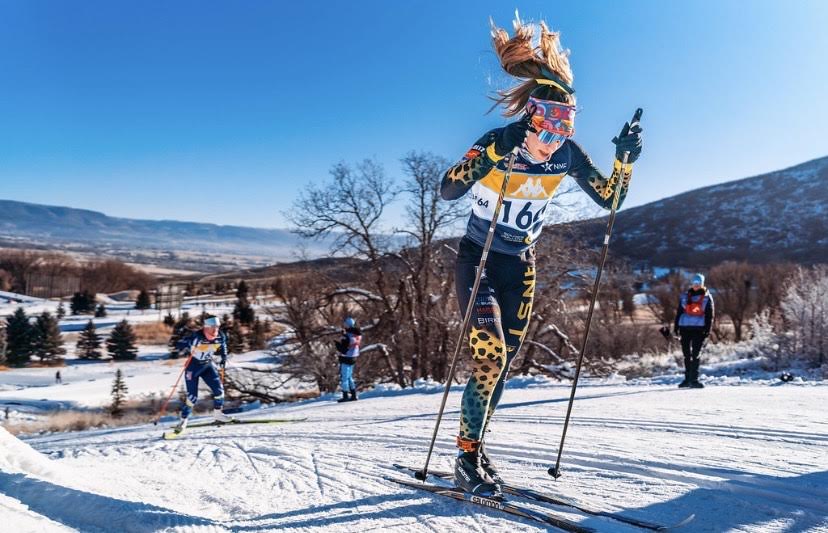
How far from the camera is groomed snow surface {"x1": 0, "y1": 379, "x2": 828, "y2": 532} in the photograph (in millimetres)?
2486

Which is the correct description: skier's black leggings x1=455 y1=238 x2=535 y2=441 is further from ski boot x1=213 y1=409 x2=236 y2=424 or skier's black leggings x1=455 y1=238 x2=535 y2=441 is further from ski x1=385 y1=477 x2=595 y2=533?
ski boot x1=213 y1=409 x2=236 y2=424

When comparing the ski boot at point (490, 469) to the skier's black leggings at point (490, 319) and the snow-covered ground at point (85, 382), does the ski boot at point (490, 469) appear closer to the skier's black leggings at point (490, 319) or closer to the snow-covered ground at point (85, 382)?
the skier's black leggings at point (490, 319)

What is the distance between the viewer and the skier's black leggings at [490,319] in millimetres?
3104

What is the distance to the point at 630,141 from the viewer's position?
3395 mm

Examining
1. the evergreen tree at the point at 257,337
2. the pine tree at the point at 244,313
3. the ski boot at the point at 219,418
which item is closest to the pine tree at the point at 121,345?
the evergreen tree at the point at 257,337

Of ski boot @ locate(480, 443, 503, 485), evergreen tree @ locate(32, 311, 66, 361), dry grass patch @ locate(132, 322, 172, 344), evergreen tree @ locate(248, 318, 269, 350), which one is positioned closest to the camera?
ski boot @ locate(480, 443, 503, 485)

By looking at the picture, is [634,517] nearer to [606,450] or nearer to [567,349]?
[606,450]

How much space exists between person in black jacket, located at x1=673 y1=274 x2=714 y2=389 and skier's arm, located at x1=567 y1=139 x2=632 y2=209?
745 centimetres

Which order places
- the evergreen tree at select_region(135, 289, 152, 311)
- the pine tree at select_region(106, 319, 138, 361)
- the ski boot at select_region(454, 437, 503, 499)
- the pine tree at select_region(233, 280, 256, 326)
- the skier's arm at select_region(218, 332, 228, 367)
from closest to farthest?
1. the ski boot at select_region(454, 437, 503, 499)
2. the skier's arm at select_region(218, 332, 228, 367)
3. the pine tree at select_region(106, 319, 138, 361)
4. the pine tree at select_region(233, 280, 256, 326)
5. the evergreen tree at select_region(135, 289, 152, 311)

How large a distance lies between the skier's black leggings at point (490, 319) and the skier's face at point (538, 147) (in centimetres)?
64

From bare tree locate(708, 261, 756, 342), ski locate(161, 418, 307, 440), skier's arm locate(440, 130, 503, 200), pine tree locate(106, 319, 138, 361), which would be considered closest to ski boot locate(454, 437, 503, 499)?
skier's arm locate(440, 130, 503, 200)

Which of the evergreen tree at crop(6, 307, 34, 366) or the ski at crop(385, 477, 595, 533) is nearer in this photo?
the ski at crop(385, 477, 595, 533)

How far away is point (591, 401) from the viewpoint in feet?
25.2

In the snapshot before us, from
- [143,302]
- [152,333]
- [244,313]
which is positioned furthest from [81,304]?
[244,313]
